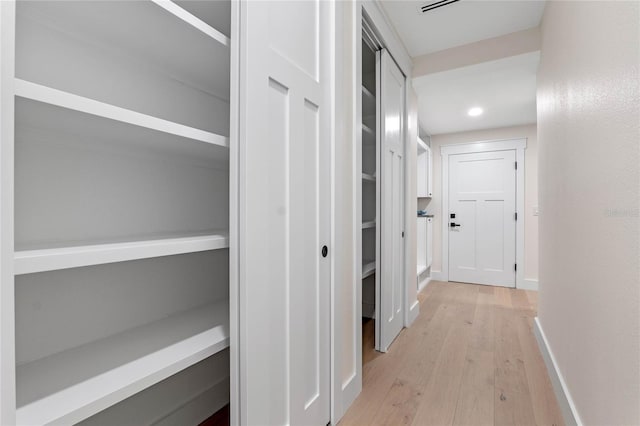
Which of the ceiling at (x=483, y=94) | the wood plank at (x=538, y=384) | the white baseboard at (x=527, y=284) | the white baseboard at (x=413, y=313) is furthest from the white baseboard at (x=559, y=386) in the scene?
the ceiling at (x=483, y=94)

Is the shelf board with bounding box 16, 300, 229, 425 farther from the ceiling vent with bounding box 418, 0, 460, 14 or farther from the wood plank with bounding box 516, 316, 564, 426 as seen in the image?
the ceiling vent with bounding box 418, 0, 460, 14

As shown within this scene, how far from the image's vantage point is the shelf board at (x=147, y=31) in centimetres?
85

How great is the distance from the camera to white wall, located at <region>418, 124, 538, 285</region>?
4285 mm

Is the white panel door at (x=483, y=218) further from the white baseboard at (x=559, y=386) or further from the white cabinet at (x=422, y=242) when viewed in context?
the white baseboard at (x=559, y=386)

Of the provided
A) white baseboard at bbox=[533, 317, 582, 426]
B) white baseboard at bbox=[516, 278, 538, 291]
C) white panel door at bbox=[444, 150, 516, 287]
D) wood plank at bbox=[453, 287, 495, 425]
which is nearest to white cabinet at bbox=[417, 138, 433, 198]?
white panel door at bbox=[444, 150, 516, 287]

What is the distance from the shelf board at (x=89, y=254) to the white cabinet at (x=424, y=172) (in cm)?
424

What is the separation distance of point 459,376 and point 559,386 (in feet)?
1.74

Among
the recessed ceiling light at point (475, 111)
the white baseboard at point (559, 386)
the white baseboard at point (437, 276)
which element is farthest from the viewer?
the white baseboard at point (437, 276)

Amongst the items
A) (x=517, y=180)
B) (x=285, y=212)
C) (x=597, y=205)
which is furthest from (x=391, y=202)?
(x=517, y=180)

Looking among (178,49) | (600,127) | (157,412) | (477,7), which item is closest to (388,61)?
(477,7)

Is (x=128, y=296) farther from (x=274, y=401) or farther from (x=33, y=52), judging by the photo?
(x=33, y=52)

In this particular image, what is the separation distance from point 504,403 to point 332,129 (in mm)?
1807

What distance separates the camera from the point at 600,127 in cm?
116

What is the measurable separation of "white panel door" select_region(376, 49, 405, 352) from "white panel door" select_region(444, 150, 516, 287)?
8.08 feet
